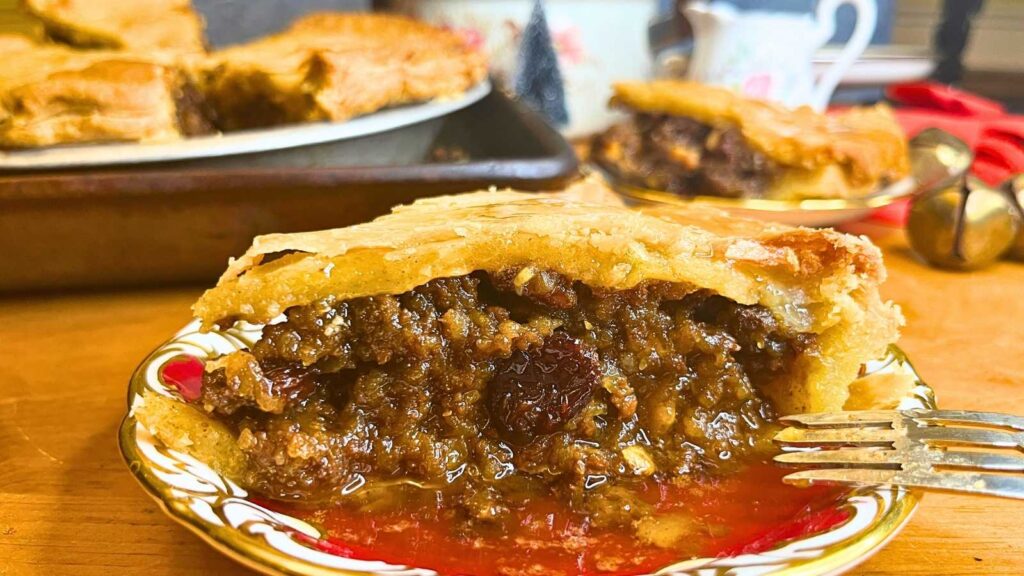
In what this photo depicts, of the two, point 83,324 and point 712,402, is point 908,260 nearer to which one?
point 712,402

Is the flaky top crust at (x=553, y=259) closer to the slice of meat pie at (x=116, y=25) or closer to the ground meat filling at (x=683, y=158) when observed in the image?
the ground meat filling at (x=683, y=158)

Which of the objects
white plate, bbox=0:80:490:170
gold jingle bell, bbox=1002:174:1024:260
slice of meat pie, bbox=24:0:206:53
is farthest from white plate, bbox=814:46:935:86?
slice of meat pie, bbox=24:0:206:53

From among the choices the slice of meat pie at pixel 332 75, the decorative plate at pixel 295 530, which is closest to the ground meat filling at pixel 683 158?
the slice of meat pie at pixel 332 75

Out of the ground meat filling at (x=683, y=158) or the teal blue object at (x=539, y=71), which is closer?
the ground meat filling at (x=683, y=158)

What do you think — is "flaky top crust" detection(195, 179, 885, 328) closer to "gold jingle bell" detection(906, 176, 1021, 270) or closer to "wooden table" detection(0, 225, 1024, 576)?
"wooden table" detection(0, 225, 1024, 576)

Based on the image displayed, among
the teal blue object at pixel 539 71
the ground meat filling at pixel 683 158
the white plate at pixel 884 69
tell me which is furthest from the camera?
the white plate at pixel 884 69

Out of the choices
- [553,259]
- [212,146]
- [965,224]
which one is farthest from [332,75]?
[965,224]

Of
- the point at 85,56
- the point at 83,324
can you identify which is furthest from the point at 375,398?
the point at 85,56
